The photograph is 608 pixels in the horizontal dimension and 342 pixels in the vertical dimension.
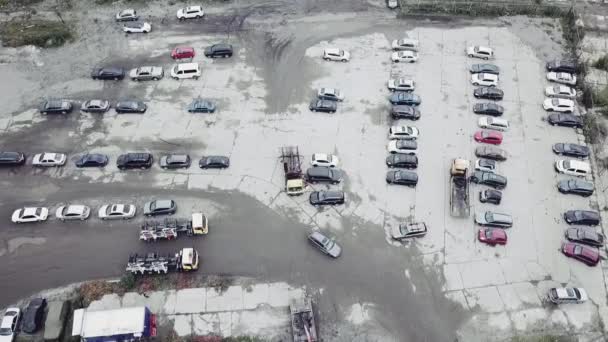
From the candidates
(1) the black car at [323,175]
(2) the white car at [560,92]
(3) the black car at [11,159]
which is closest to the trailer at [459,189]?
(1) the black car at [323,175]

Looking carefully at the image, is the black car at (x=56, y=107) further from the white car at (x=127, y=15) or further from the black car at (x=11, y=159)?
the white car at (x=127, y=15)

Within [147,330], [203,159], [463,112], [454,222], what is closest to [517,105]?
[463,112]

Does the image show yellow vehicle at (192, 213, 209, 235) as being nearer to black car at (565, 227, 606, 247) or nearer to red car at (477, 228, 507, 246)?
red car at (477, 228, 507, 246)

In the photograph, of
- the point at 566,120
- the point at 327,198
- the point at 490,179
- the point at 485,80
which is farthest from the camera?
the point at 485,80

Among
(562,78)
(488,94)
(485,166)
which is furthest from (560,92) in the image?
(485,166)

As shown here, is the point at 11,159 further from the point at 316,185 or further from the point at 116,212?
the point at 316,185

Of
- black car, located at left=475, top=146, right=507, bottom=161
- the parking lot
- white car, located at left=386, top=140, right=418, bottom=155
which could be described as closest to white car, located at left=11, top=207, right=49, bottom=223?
the parking lot
